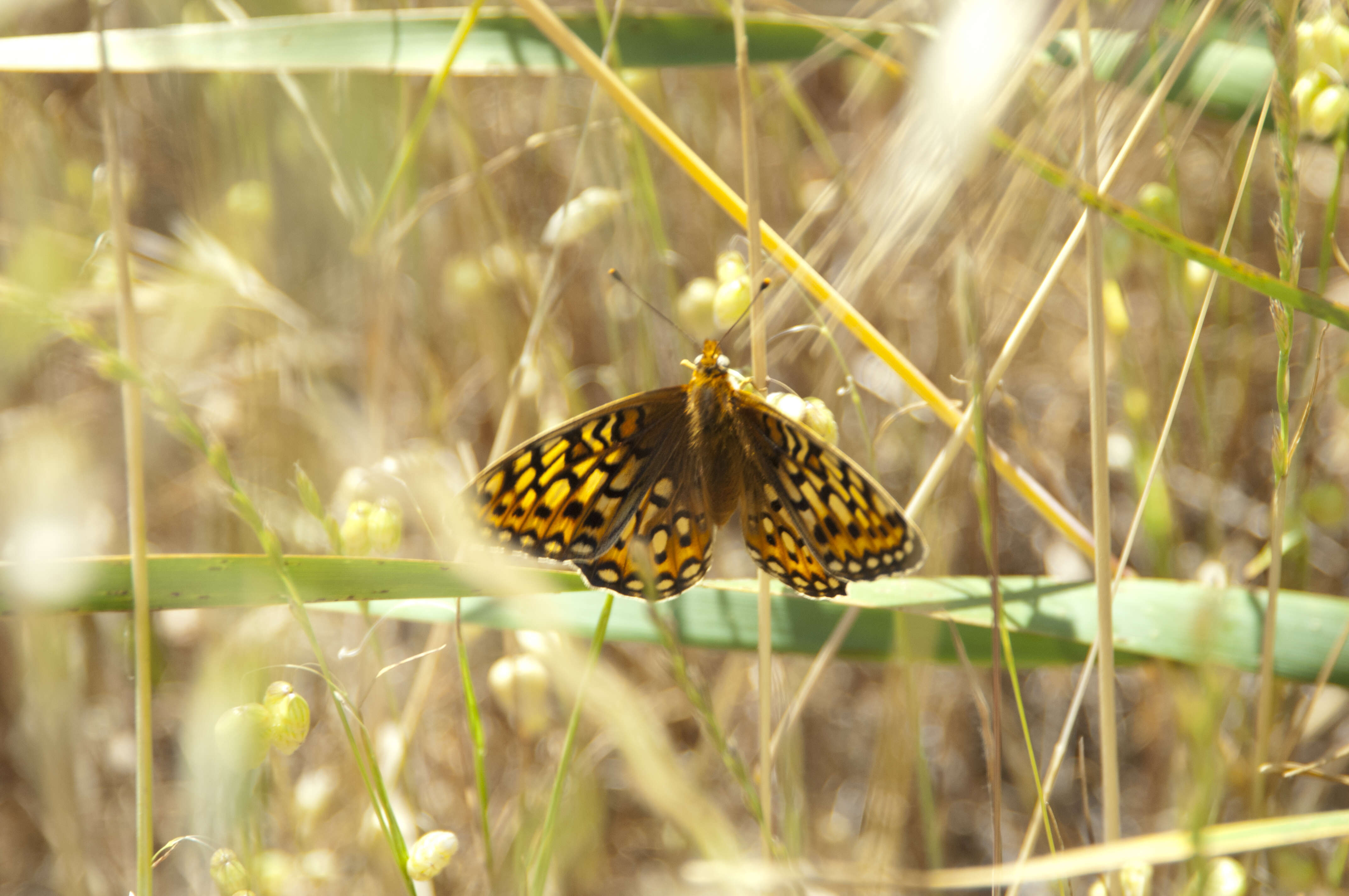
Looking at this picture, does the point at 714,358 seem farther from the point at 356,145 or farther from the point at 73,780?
the point at 73,780

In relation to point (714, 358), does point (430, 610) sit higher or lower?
lower

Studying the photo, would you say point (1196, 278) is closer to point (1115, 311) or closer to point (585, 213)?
point (1115, 311)

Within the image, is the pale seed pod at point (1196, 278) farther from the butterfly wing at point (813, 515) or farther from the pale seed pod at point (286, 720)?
the pale seed pod at point (286, 720)

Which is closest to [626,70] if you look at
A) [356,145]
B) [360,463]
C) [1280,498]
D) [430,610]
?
[356,145]

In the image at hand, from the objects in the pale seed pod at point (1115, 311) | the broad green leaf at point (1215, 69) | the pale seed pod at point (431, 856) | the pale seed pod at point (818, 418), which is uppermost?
the broad green leaf at point (1215, 69)

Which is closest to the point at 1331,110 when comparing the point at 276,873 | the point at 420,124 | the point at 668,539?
the point at 668,539

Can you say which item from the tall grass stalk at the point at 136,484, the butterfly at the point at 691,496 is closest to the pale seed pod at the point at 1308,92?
the butterfly at the point at 691,496

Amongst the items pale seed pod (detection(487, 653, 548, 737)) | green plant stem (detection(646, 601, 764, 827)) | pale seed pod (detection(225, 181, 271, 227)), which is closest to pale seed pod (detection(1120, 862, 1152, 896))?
green plant stem (detection(646, 601, 764, 827))
